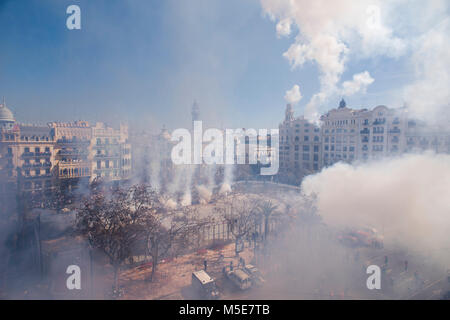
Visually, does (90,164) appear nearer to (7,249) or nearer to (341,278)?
(7,249)

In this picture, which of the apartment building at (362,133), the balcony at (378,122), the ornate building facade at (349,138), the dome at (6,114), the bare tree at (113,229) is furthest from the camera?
the balcony at (378,122)

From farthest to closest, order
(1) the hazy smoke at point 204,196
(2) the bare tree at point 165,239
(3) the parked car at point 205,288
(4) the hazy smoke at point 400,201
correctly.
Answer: (1) the hazy smoke at point 204,196 < (4) the hazy smoke at point 400,201 < (2) the bare tree at point 165,239 < (3) the parked car at point 205,288

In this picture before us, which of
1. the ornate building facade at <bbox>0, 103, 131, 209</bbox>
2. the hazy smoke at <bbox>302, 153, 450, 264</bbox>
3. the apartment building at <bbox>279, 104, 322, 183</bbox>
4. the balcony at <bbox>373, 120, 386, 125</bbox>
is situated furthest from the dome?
the balcony at <bbox>373, 120, 386, 125</bbox>

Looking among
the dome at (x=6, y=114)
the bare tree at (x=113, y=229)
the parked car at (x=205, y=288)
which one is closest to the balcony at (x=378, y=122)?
the parked car at (x=205, y=288)

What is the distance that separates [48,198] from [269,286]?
2348 centimetres

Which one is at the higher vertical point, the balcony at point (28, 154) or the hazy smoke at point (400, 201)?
the balcony at point (28, 154)

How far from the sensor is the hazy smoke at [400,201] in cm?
1370

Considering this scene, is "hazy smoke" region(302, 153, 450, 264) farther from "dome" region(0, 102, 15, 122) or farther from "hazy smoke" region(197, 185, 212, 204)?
"dome" region(0, 102, 15, 122)

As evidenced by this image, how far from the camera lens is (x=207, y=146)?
42.7 m

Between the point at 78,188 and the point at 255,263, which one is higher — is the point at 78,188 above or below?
above

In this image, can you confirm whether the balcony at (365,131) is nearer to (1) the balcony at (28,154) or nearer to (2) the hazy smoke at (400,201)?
(2) the hazy smoke at (400,201)

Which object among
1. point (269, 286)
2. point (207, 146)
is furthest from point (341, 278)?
point (207, 146)

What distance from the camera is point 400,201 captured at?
15711 millimetres

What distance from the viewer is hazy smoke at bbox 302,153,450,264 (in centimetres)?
1370
